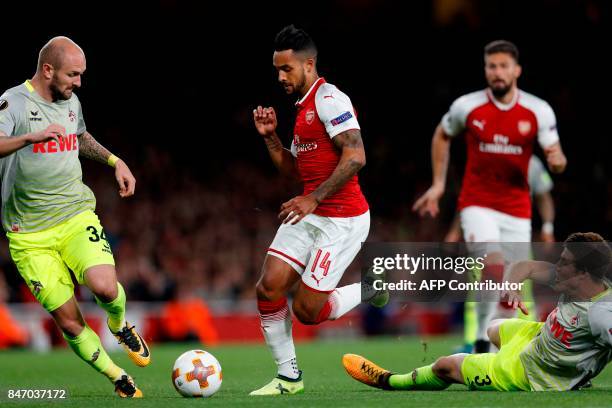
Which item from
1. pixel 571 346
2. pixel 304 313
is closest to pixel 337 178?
pixel 304 313

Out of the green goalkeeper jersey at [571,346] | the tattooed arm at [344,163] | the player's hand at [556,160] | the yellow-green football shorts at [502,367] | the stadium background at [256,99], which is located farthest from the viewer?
the stadium background at [256,99]

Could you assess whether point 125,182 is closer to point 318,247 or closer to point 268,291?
point 268,291

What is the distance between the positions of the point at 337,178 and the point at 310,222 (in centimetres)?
54

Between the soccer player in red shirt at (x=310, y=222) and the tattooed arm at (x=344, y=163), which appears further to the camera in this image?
the soccer player in red shirt at (x=310, y=222)

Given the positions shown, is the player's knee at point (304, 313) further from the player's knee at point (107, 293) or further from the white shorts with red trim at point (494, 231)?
the white shorts with red trim at point (494, 231)

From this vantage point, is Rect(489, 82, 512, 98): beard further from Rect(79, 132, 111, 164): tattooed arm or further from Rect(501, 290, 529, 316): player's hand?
Rect(79, 132, 111, 164): tattooed arm

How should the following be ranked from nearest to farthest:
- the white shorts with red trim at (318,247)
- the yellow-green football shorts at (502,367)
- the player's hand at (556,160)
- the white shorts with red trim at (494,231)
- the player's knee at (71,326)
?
the yellow-green football shorts at (502,367) → the player's knee at (71,326) → the white shorts with red trim at (318,247) → the player's hand at (556,160) → the white shorts with red trim at (494,231)

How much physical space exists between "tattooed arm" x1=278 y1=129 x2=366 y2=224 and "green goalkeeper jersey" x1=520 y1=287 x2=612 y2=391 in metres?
1.48

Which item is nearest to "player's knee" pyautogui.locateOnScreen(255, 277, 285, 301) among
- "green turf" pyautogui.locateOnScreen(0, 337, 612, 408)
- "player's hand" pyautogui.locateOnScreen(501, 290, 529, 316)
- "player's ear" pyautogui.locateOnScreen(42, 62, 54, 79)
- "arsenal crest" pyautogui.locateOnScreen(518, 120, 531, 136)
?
"green turf" pyautogui.locateOnScreen(0, 337, 612, 408)

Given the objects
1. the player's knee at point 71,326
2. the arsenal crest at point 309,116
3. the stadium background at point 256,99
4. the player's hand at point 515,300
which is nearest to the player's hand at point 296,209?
the arsenal crest at point 309,116

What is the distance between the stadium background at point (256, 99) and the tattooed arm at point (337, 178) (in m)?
10.9

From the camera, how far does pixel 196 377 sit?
21.1 feet

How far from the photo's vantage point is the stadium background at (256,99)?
18.7 meters

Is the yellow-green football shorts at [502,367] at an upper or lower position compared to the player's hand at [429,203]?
lower
